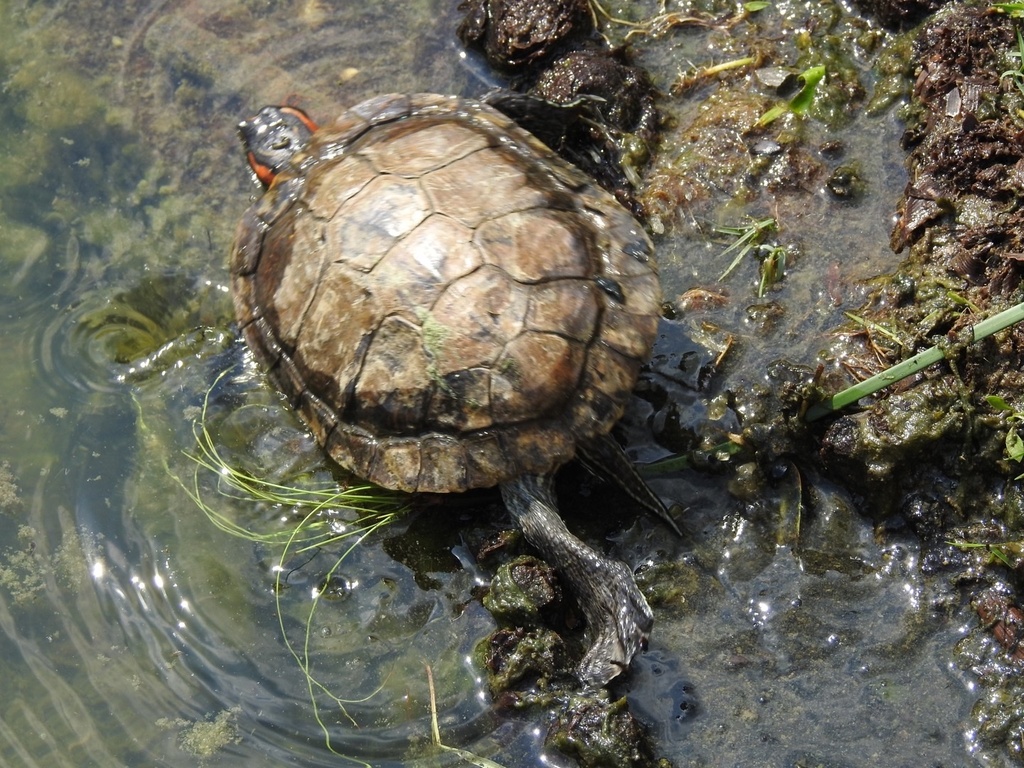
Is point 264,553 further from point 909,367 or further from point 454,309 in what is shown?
point 909,367

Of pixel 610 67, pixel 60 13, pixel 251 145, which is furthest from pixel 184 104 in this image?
pixel 610 67

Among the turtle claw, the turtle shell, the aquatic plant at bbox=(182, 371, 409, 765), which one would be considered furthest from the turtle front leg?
the aquatic plant at bbox=(182, 371, 409, 765)

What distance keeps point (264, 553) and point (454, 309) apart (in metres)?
1.55

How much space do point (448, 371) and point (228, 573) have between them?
1.51m

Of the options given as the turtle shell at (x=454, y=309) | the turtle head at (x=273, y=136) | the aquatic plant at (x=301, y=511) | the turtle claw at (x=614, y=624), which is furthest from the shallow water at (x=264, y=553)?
the turtle shell at (x=454, y=309)

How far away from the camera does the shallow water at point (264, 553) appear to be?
3717 millimetres

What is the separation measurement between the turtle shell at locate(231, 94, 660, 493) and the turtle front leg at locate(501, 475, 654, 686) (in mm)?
199

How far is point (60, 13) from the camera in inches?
235

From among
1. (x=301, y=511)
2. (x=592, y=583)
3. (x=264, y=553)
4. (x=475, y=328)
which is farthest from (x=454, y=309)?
(x=264, y=553)

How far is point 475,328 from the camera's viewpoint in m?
3.68

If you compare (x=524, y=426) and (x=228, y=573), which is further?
(x=228, y=573)

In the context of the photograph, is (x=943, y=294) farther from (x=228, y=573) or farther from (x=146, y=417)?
(x=146, y=417)

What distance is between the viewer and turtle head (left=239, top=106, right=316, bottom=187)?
201 inches

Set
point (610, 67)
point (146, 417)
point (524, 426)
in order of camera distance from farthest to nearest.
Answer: point (610, 67) < point (146, 417) < point (524, 426)
